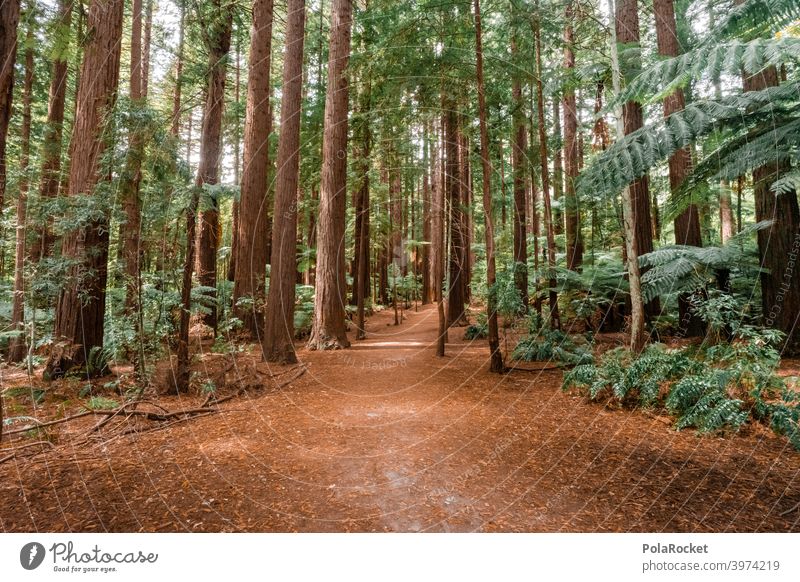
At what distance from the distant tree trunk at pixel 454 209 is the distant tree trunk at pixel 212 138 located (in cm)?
491

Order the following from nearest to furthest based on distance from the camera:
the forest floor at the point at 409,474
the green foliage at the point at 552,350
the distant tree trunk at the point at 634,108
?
1. the forest floor at the point at 409,474
2. the distant tree trunk at the point at 634,108
3. the green foliage at the point at 552,350

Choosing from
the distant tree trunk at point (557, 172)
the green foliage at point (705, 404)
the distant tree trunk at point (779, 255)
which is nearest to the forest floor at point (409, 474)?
the green foliage at point (705, 404)

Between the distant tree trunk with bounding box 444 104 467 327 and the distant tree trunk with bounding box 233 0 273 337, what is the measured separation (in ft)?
16.2

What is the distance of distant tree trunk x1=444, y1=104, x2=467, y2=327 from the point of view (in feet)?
33.7

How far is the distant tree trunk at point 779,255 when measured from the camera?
6531 millimetres

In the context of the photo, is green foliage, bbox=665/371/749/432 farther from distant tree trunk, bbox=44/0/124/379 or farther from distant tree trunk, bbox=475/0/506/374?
distant tree trunk, bbox=44/0/124/379

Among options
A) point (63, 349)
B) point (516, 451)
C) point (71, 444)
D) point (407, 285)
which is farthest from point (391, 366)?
point (407, 285)

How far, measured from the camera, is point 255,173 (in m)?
10.7

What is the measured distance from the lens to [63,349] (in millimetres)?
6520

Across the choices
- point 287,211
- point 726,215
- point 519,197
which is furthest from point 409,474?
point 726,215

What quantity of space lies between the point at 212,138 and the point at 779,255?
12626mm

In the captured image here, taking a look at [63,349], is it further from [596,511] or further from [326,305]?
[596,511]

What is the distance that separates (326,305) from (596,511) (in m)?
8.12

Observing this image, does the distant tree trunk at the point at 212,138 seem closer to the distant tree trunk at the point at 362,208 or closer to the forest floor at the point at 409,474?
the forest floor at the point at 409,474
